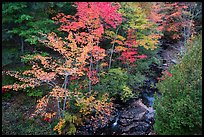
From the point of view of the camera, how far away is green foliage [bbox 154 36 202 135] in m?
7.03

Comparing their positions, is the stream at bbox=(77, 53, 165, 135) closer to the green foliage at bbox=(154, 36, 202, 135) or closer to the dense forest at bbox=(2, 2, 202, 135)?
the dense forest at bbox=(2, 2, 202, 135)

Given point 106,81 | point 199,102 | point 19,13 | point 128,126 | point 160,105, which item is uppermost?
point 19,13

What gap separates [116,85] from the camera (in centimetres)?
1267

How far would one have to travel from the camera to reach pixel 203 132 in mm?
6914

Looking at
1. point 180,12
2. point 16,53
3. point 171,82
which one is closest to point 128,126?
point 171,82

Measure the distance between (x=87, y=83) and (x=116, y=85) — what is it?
1.92 meters

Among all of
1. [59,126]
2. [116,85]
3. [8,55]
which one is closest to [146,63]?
[116,85]

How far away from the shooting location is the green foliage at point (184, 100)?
23.1 feet

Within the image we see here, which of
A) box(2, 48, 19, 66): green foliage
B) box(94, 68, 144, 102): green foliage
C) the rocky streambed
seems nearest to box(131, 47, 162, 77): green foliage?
box(94, 68, 144, 102): green foliage

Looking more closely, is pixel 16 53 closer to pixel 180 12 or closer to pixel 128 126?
pixel 128 126

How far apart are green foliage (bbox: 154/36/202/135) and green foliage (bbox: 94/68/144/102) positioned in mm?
4219

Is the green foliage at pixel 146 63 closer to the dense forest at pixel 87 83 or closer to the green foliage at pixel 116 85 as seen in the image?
the dense forest at pixel 87 83

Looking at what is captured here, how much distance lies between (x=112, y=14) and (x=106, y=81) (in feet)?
14.1

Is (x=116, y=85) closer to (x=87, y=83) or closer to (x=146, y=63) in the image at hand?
(x=87, y=83)
